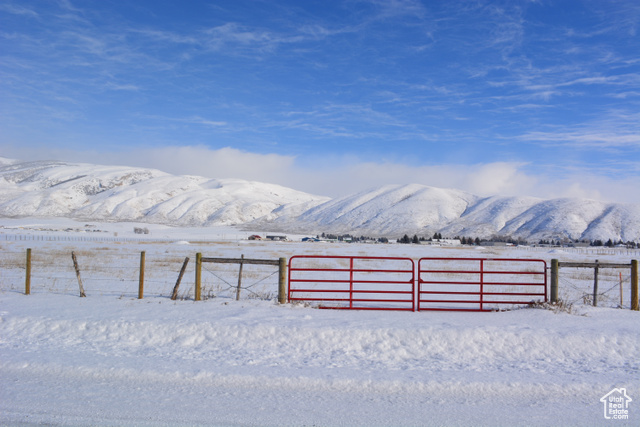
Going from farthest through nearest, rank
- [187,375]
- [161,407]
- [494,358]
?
[494,358] → [187,375] → [161,407]

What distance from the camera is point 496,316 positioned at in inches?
470

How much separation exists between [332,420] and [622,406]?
13.9 feet

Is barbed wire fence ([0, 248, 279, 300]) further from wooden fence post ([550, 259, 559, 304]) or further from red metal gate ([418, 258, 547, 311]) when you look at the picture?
wooden fence post ([550, 259, 559, 304])

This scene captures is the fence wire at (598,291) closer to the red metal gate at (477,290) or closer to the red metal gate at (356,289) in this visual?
the red metal gate at (477,290)

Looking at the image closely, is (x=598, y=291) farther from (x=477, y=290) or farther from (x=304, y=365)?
(x=304, y=365)

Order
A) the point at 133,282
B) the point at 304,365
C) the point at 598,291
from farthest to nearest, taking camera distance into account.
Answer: the point at 598,291, the point at 133,282, the point at 304,365

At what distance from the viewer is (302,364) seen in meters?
8.48

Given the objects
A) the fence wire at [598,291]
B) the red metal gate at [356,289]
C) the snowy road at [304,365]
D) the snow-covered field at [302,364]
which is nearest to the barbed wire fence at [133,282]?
Result: the red metal gate at [356,289]

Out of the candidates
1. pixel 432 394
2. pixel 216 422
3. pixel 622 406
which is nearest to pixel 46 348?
pixel 216 422

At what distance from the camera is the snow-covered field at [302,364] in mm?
6312

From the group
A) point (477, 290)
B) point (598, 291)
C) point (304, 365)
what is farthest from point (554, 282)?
point (598, 291)

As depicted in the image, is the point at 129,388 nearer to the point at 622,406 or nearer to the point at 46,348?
the point at 46,348

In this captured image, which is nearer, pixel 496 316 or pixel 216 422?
pixel 216 422

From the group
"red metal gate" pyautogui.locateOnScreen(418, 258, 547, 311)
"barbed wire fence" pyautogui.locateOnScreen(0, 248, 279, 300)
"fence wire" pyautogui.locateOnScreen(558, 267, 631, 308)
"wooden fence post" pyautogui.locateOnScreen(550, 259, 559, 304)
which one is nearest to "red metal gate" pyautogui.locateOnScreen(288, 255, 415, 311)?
"red metal gate" pyautogui.locateOnScreen(418, 258, 547, 311)
